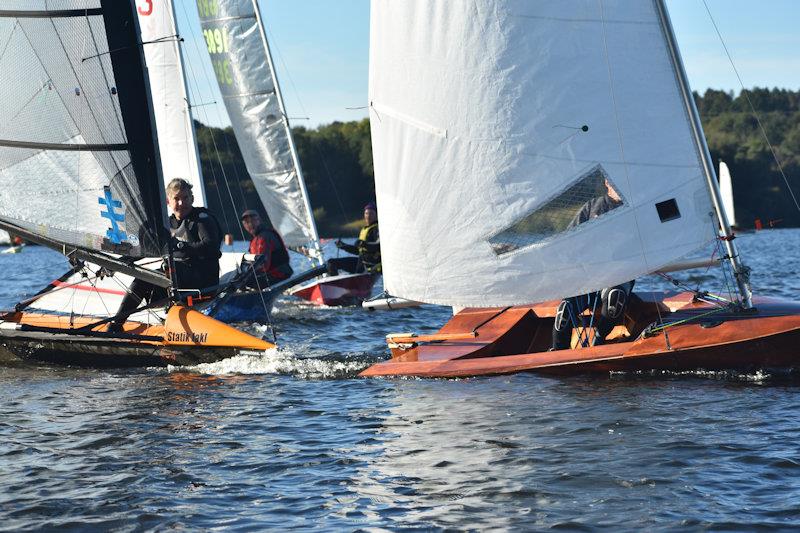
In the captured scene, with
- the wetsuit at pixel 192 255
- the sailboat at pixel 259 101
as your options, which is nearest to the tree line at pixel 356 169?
the sailboat at pixel 259 101

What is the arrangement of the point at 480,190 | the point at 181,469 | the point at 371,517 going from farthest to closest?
the point at 480,190 < the point at 181,469 < the point at 371,517

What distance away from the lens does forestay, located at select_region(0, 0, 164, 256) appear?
1056cm

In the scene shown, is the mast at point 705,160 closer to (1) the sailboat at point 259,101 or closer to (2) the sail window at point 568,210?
(2) the sail window at point 568,210

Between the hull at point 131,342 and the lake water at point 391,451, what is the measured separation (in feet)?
0.57

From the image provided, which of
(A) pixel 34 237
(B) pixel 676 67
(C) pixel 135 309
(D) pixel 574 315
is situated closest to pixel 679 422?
(D) pixel 574 315

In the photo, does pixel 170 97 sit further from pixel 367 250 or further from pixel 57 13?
pixel 57 13

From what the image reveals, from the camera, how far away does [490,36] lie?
895cm

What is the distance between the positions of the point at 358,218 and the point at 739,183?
72.8ft

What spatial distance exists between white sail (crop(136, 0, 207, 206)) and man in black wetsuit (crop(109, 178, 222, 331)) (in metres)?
5.95

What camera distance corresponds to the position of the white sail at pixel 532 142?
880cm

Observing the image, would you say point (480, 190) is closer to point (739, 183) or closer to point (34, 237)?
point (34, 237)

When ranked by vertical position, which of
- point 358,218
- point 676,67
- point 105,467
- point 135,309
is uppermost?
point 358,218

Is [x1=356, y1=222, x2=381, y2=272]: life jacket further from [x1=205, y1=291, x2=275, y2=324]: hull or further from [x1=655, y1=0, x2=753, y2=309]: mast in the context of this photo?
[x1=655, y1=0, x2=753, y2=309]: mast

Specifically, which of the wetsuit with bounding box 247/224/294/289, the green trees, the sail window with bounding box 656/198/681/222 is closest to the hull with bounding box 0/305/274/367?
the sail window with bounding box 656/198/681/222
